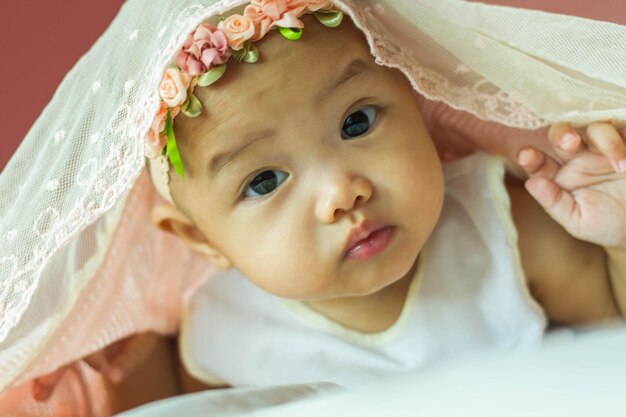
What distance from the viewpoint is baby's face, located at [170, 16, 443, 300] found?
0.76m

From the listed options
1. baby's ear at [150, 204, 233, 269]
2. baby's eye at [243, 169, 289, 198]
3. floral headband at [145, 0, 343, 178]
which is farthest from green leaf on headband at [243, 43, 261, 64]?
baby's ear at [150, 204, 233, 269]

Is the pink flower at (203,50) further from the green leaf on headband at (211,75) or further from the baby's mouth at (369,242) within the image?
the baby's mouth at (369,242)

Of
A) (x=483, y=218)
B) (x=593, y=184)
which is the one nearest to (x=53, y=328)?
(x=483, y=218)

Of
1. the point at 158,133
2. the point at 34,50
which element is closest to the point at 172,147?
the point at 158,133

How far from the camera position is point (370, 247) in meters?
0.81

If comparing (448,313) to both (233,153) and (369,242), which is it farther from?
(233,153)

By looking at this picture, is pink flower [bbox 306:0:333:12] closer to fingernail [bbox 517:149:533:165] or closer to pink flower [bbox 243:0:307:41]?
pink flower [bbox 243:0:307:41]

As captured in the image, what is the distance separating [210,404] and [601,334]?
0.38 metres

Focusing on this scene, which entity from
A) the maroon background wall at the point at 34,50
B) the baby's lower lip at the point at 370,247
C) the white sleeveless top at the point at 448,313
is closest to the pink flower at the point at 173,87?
the baby's lower lip at the point at 370,247

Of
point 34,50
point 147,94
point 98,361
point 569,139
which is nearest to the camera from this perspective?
point 147,94

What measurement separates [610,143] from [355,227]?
0.28m

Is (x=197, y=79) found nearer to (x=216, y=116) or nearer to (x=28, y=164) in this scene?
(x=216, y=116)

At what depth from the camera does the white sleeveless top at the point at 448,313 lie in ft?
3.16

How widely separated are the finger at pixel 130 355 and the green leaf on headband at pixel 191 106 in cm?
46
